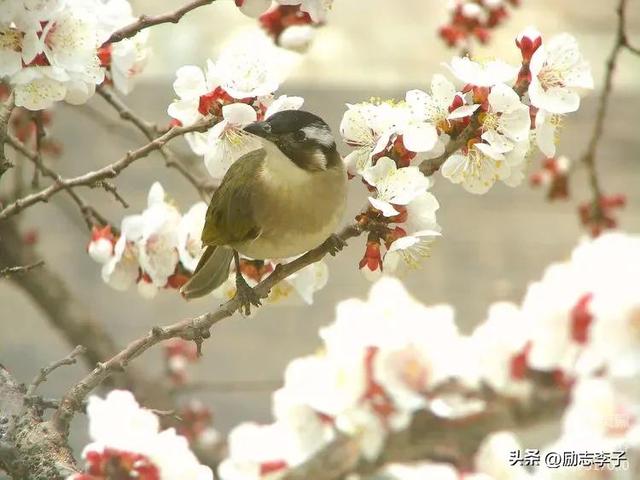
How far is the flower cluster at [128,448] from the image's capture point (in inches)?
12.9

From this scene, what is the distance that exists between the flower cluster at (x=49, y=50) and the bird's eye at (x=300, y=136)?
0.09m

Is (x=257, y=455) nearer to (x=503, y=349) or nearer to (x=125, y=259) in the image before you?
(x=503, y=349)

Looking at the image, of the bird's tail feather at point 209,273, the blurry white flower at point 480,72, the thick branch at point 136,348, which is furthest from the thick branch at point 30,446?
the blurry white flower at point 480,72

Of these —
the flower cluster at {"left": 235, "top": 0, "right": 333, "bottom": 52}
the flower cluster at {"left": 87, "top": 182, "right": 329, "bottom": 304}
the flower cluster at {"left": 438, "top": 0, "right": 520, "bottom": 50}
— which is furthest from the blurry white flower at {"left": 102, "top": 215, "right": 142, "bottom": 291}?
the flower cluster at {"left": 438, "top": 0, "right": 520, "bottom": 50}

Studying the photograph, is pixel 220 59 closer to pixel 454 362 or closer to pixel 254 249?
pixel 254 249

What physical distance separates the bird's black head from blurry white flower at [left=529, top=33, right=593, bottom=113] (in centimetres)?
10

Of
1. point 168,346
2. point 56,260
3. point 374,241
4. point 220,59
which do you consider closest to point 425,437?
point 374,241

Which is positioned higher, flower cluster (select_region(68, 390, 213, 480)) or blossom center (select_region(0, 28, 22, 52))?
blossom center (select_region(0, 28, 22, 52))

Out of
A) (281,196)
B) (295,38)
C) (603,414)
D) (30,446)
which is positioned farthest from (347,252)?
(603,414)

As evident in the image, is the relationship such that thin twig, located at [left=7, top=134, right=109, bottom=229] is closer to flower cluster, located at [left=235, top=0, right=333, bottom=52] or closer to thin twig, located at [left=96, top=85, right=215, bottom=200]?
thin twig, located at [left=96, top=85, right=215, bottom=200]

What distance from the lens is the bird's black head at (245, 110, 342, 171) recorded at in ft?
1.42

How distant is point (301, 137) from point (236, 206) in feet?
0.18

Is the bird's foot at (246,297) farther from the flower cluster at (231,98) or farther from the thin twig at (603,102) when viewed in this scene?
the thin twig at (603,102)

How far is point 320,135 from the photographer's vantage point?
449 mm
